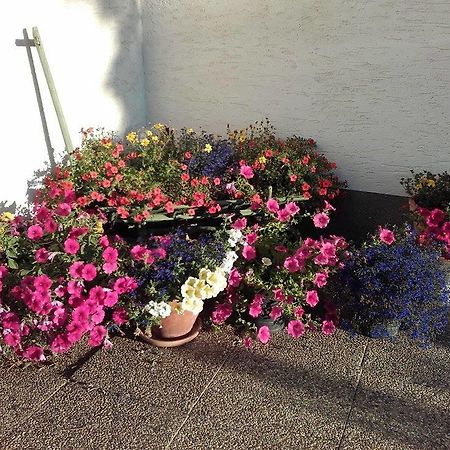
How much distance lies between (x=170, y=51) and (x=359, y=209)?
85.4 inches

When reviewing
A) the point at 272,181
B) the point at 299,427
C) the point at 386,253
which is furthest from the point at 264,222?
the point at 299,427

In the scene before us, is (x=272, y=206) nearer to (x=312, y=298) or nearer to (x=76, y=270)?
(x=312, y=298)

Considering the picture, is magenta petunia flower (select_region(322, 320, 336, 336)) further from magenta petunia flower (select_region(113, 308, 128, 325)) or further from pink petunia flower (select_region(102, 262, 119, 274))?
pink petunia flower (select_region(102, 262, 119, 274))

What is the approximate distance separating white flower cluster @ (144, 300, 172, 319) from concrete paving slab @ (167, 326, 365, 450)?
1.27ft

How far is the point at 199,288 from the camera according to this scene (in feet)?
10.1

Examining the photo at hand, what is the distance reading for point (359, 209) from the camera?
4.50 metres

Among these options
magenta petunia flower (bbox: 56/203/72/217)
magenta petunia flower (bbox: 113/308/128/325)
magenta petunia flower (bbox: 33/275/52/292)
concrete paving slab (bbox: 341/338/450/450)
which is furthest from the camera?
magenta petunia flower (bbox: 56/203/72/217)

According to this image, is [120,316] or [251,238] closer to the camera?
[120,316]

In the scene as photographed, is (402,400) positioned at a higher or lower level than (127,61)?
lower

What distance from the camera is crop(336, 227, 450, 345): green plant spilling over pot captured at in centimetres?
320

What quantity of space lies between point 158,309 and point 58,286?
59 cm

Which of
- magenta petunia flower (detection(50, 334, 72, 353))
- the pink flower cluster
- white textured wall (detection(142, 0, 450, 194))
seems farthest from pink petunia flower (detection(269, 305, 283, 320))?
white textured wall (detection(142, 0, 450, 194))

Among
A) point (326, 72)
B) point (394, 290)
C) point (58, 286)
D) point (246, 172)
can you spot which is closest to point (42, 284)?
point (58, 286)

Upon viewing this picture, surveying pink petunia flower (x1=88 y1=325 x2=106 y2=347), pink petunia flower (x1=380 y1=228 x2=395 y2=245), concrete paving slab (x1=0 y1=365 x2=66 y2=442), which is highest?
pink petunia flower (x1=380 y1=228 x2=395 y2=245)
